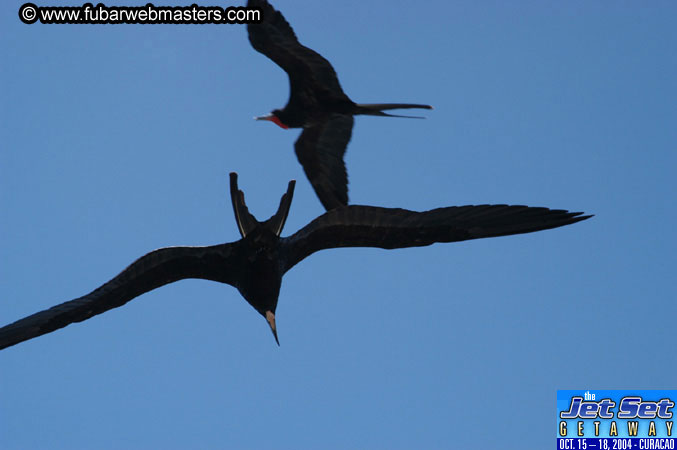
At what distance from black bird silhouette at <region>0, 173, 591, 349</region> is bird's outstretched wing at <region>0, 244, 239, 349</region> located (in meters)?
0.01

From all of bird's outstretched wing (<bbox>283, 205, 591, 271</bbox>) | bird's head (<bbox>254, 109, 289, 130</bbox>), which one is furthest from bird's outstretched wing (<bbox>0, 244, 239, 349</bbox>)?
bird's head (<bbox>254, 109, 289, 130</bbox>)

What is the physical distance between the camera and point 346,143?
1447cm

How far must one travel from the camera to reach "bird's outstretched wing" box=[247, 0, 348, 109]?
44.3 feet

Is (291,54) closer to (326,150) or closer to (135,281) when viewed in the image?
(326,150)

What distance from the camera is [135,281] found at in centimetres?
1098

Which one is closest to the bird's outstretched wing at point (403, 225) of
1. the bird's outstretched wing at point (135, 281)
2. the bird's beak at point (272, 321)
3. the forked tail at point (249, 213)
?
the forked tail at point (249, 213)

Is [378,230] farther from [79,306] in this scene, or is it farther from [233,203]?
[79,306]

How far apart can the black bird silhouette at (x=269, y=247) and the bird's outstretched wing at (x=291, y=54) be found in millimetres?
2928

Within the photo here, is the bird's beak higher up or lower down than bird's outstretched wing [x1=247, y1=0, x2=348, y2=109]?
lower down

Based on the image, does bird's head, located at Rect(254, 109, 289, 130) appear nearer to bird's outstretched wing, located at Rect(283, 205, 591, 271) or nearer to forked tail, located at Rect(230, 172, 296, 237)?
forked tail, located at Rect(230, 172, 296, 237)

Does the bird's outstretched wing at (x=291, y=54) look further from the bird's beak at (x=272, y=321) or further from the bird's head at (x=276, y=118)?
the bird's beak at (x=272, y=321)

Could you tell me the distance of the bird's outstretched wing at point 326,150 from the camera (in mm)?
14039

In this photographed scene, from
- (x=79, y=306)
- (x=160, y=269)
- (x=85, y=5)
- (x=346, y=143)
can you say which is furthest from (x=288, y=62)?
(x=79, y=306)

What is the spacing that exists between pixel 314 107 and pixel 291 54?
974mm
